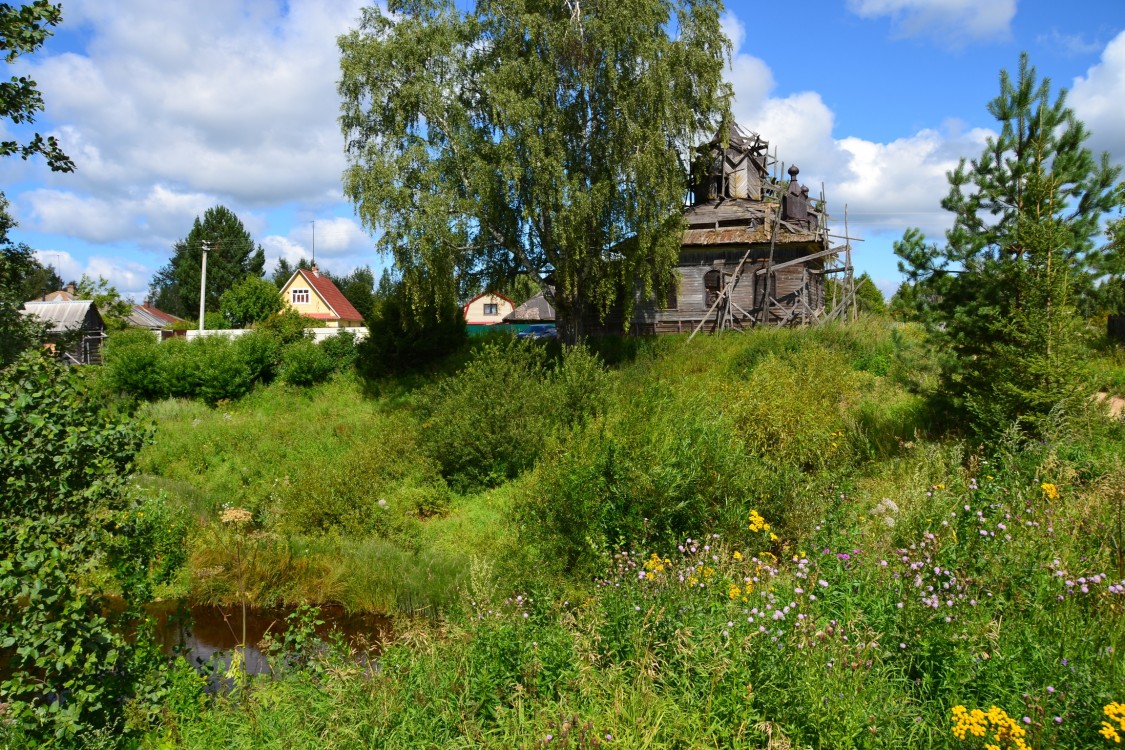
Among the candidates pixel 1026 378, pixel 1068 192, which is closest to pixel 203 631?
pixel 1026 378

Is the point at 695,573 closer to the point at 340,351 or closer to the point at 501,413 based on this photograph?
the point at 501,413

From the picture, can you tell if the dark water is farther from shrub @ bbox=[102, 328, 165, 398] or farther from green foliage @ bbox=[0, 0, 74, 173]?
shrub @ bbox=[102, 328, 165, 398]

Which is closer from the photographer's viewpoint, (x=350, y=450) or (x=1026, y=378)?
(x=1026, y=378)

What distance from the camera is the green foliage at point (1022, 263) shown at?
9.52 m

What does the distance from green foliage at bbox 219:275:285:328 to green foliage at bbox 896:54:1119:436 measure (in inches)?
1535

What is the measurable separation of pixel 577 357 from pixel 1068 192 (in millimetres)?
9652

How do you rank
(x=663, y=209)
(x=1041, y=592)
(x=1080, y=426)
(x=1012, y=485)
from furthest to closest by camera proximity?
(x=663, y=209) → (x=1080, y=426) → (x=1012, y=485) → (x=1041, y=592)

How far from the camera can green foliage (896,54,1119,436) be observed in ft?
31.2

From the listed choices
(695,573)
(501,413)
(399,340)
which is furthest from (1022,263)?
(399,340)

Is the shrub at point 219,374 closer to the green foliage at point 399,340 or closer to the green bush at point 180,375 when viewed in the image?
the green bush at point 180,375

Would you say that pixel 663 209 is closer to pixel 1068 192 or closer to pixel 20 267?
pixel 1068 192

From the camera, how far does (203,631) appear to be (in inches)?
404

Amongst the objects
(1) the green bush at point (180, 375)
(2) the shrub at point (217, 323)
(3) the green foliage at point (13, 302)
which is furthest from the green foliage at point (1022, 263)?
(2) the shrub at point (217, 323)

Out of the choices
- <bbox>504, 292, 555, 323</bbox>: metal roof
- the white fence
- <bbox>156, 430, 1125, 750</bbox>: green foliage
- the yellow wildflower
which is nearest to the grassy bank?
<bbox>156, 430, 1125, 750</bbox>: green foliage
